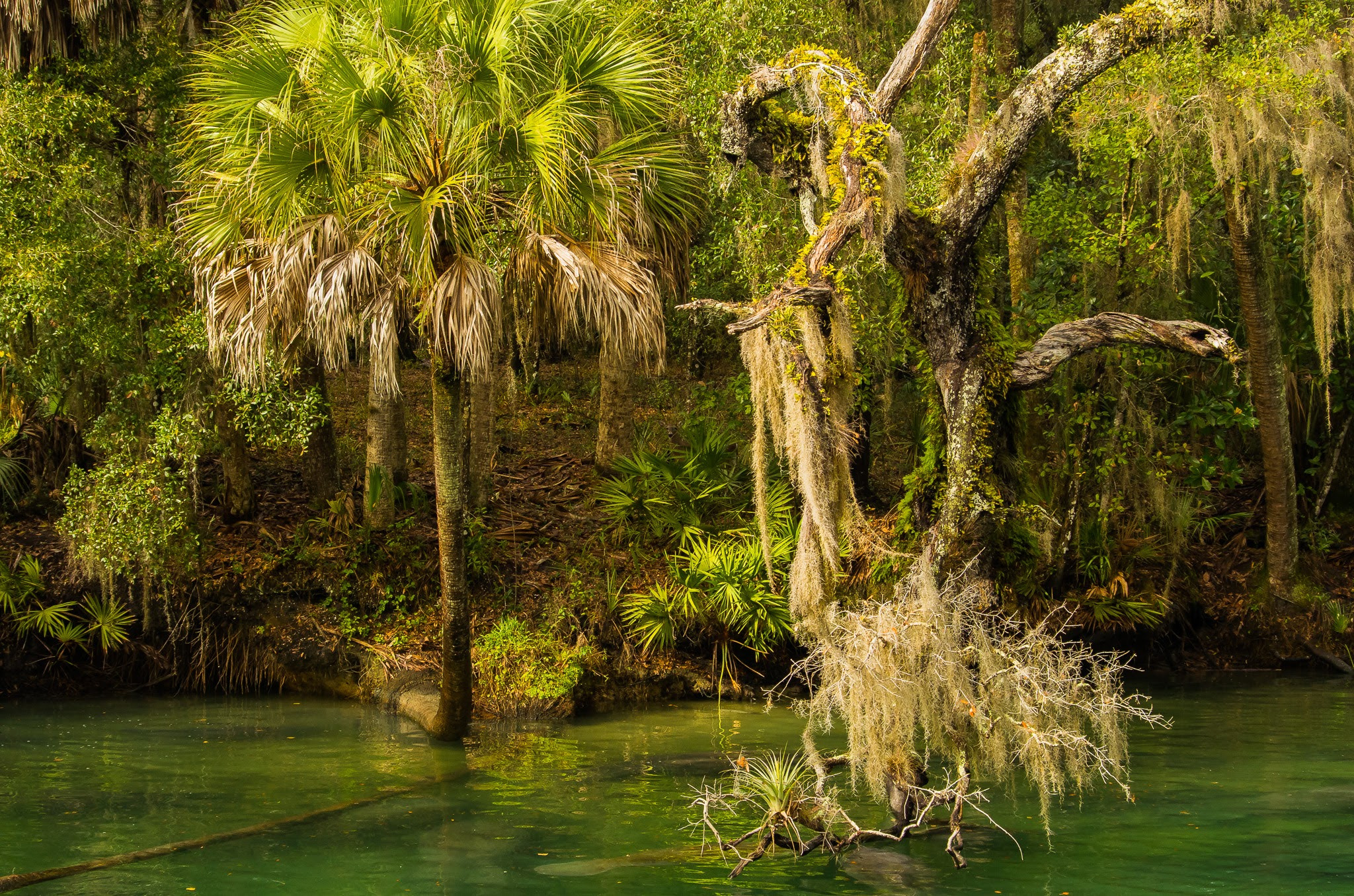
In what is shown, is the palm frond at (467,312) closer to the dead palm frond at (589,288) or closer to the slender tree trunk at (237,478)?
the dead palm frond at (589,288)

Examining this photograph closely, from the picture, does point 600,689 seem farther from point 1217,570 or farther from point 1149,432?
point 1217,570

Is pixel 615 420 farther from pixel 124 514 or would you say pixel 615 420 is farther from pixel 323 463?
pixel 124 514

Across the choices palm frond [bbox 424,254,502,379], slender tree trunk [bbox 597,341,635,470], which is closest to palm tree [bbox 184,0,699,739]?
palm frond [bbox 424,254,502,379]

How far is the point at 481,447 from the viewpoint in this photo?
52.3ft

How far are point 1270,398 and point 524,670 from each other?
30.6ft

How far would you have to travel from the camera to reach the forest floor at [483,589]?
555 inches

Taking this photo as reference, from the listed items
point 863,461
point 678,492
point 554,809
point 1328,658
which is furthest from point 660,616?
point 1328,658

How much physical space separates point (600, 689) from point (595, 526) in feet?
9.14

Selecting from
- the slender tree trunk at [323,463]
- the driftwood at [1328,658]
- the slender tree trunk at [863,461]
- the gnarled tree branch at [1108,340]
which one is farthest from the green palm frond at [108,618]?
the driftwood at [1328,658]

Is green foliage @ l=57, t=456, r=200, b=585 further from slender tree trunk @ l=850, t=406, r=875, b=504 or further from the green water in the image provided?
slender tree trunk @ l=850, t=406, r=875, b=504

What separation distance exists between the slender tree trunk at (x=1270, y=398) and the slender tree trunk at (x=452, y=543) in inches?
356

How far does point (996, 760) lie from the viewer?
26.9 feet

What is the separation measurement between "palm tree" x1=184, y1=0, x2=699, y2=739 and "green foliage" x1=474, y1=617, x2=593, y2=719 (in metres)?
1.65

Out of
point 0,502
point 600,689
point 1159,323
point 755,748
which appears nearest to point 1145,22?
point 1159,323
